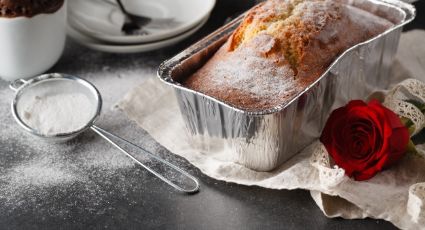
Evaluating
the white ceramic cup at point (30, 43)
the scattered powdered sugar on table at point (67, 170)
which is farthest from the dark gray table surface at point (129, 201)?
the white ceramic cup at point (30, 43)

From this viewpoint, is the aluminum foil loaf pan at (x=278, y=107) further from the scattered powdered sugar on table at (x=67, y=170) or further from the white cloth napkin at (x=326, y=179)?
the scattered powdered sugar on table at (x=67, y=170)

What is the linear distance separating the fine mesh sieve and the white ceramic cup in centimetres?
4

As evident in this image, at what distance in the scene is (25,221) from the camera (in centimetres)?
109

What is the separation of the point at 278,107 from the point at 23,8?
0.59 m

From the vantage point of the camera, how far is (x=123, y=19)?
5.25 feet

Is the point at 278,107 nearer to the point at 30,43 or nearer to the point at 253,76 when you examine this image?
the point at 253,76

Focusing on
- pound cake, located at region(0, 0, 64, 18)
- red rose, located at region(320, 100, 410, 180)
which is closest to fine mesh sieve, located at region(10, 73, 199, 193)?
pound cake, located at region(0, 0, 64, 18)

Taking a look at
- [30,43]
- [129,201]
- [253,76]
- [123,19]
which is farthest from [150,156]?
[123,19]

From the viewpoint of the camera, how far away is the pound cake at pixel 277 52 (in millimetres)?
1130

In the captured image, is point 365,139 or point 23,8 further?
point 23,8

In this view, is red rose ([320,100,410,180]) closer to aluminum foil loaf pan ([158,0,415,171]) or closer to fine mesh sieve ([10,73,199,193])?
aluminum foil loaf pan ([158,0,415,171])

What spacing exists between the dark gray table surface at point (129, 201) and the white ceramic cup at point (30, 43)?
0.16 m

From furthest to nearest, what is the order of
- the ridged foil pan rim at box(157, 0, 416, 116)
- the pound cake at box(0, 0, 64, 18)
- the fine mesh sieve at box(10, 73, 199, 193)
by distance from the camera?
1. the pound cake at box(0, 0, 64, 18)
2. the fine mesh sieve at box(10, 73, 199, 193)
3. the ridged foil pan rim at box(157, 0, 416, 116)

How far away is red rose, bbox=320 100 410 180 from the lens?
3.55 feet
